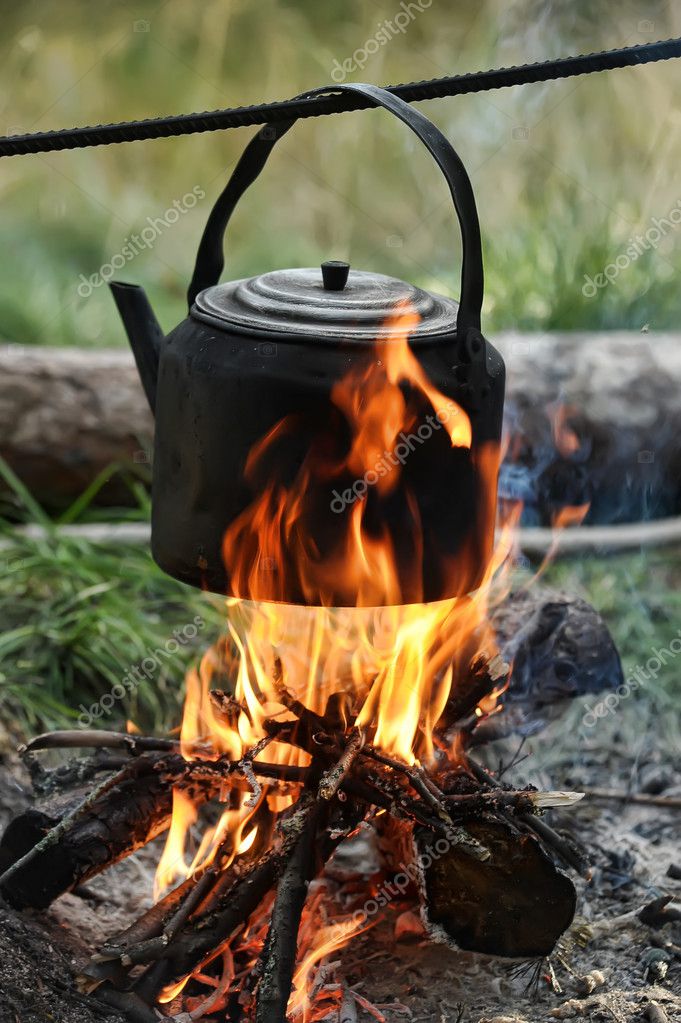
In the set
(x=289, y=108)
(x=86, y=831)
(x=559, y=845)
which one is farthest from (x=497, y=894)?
(x=289, y=108)

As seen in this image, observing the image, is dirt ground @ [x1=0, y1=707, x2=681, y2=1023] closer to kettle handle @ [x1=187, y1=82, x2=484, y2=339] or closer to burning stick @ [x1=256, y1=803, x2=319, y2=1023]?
burning stick @ [x1=256, y1=803, x2=319, y2=1023]

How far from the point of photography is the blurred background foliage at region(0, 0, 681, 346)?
6.55 meters

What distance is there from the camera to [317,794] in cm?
232

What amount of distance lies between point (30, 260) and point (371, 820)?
491 centimetres

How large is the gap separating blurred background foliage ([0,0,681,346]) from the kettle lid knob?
4010 mm

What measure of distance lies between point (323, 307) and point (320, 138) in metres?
5.27

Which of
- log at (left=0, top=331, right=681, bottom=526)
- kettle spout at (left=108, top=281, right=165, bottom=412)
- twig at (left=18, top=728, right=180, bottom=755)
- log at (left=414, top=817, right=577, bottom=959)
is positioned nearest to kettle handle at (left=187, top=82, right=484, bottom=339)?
kettle spout at (left=108, top=281, right=165, bottom=412)

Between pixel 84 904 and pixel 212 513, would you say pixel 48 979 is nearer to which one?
pixel 84 904

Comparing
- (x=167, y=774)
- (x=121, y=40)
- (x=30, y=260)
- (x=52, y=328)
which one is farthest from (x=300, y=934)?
(x=121, y=40)

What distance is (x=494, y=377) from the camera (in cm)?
219

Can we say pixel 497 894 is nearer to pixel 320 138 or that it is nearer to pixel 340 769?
pixel 340 769

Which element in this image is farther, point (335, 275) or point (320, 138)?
point (320, 138)

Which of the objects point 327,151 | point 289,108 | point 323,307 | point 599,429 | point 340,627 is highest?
point 289,108

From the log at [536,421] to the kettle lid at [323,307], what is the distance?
1.94 meters
